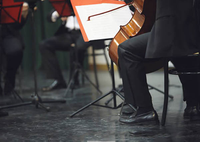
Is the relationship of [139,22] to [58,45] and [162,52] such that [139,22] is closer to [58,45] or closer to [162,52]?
[162,52]

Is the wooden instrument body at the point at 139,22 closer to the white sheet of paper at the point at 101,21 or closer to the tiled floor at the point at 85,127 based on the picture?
the white sheet of paper at the point at 101,21

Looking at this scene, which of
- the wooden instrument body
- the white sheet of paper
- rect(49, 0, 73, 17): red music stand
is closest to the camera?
the wooden instrument body

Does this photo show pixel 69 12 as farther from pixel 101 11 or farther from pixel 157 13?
pixel 157 13

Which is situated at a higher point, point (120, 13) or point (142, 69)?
point (120, 13)

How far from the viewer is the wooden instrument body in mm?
1632

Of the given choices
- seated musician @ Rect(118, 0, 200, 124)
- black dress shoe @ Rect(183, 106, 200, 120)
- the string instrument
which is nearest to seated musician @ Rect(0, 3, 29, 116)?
the string instrument

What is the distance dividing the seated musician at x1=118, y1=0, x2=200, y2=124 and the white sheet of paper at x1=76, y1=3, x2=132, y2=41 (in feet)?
0.45

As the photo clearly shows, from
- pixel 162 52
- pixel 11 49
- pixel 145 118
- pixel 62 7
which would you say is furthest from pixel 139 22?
pixel 11 49

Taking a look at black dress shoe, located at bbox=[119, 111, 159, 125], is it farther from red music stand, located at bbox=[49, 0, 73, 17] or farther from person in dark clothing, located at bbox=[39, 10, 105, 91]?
person in dark clothing, located at bbox=[39, 10, 105, 91]

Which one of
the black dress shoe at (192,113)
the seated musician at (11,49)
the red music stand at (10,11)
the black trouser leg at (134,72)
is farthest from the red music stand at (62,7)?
the black dress shoe at (192,113)

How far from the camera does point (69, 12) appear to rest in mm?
2582

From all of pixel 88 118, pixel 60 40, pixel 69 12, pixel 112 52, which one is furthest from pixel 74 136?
pixel 60 40

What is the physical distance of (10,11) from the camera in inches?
94.1

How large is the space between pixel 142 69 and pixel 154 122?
0.31 m
